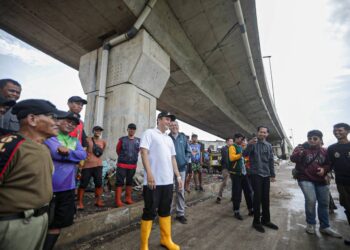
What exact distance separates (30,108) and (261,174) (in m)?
3.79

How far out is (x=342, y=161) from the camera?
10.1 feet

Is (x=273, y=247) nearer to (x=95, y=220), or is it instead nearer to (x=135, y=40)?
(x=95, y=220)

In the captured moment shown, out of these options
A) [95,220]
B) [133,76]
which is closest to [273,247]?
[95,220]

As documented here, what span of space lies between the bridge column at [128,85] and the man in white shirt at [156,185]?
283 cm

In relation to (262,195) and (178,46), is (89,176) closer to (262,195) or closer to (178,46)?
(262,195)

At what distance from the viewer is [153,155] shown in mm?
2584

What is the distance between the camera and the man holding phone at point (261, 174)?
3464 millimetres

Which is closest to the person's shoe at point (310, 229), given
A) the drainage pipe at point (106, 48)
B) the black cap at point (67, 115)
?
the black cap at point (67, 115)

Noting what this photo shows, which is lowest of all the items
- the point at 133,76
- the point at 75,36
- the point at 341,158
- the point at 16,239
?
the point at 16,239

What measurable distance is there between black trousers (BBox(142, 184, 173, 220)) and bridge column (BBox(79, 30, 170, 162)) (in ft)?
10.0

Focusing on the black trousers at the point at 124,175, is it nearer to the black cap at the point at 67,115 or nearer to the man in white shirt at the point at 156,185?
the man in white shirt at the point at 156,185

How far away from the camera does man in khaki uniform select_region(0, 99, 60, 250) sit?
103 cm

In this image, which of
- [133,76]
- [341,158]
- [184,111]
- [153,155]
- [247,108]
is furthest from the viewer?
[247,108]

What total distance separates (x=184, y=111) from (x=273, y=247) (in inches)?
418
